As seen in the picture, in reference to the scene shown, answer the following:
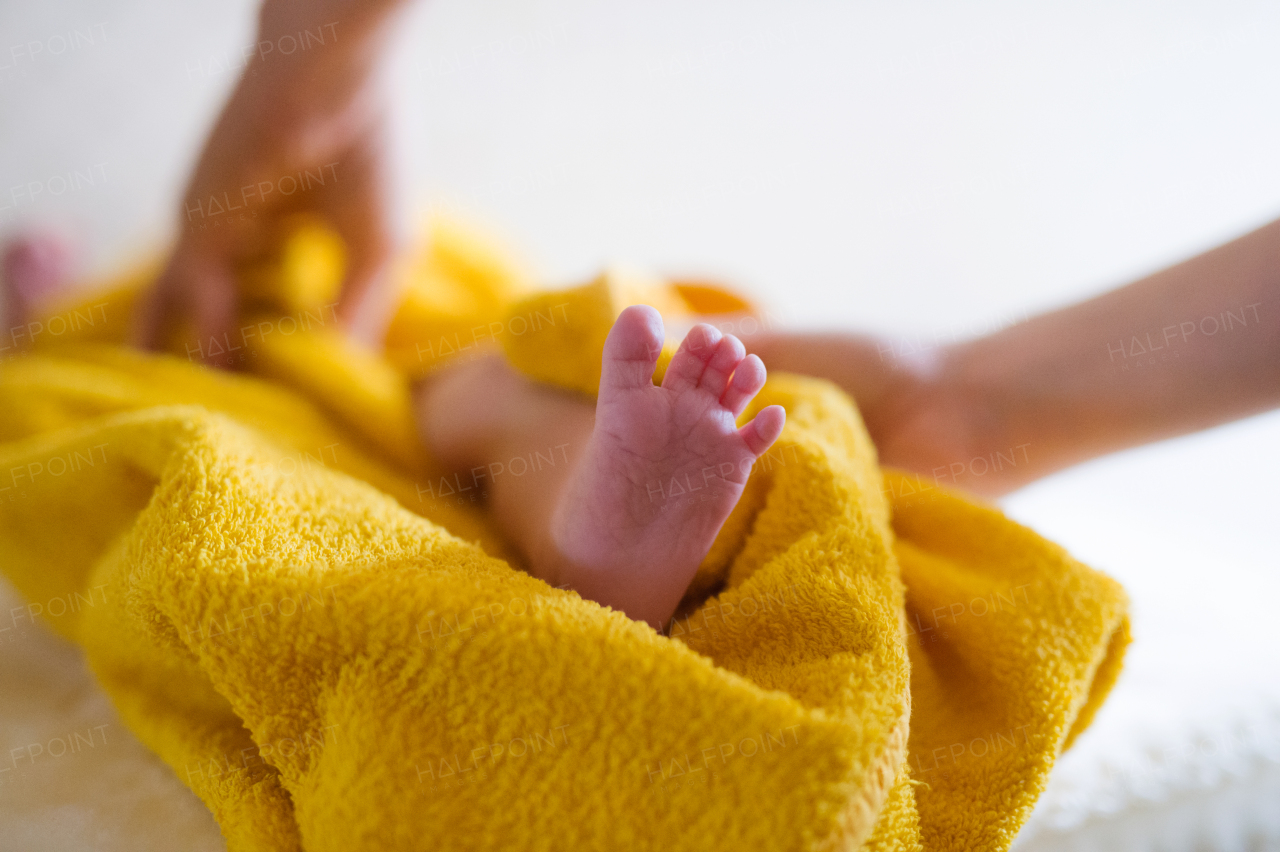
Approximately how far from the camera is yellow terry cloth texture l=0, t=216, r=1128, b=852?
0.35 metres

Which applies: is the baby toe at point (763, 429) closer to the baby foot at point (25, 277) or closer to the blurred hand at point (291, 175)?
the blurred hand at point (291, 175)

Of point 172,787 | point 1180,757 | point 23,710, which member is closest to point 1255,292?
point 1180,757

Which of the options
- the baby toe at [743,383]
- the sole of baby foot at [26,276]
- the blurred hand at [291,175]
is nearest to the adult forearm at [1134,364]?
the baby toe at [743,383]

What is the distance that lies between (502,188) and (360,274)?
0.49 metres

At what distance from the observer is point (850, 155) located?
123 cm

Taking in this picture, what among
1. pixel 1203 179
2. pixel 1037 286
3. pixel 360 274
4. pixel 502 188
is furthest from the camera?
pixel 502 188

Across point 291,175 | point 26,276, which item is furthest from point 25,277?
point 291,175

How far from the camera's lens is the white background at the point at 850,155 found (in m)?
0.97

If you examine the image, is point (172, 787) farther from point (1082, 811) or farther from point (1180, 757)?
point (1180, 757)

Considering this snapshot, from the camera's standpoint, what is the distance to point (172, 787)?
1.47ft

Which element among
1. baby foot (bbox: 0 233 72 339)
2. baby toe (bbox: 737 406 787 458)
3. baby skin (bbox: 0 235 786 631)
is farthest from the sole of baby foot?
baby toe (bbox: 737 406 787 458)

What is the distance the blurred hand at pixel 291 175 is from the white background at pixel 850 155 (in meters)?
0.07

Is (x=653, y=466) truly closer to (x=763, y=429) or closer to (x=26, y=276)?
(x=763, y=429)

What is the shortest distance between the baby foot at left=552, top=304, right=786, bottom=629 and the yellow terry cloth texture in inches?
0.7
